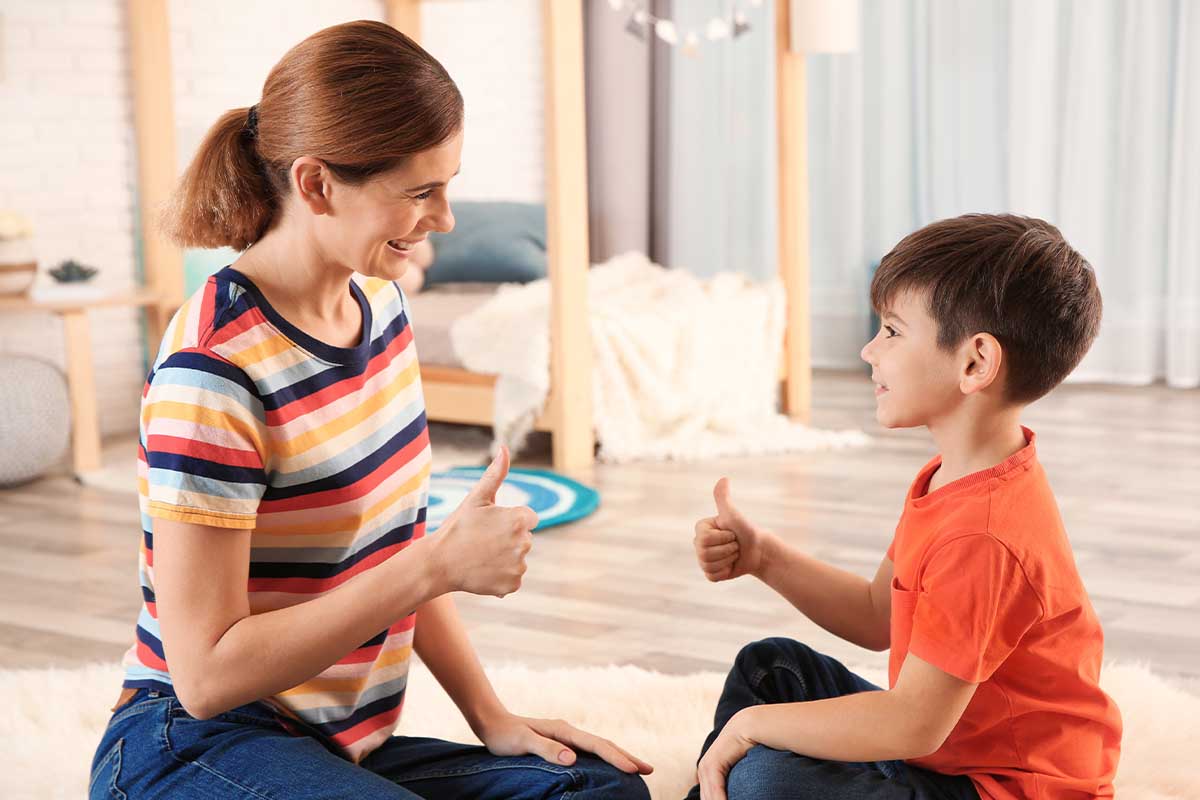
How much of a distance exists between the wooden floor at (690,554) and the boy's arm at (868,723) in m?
0.97

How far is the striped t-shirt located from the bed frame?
2290mm

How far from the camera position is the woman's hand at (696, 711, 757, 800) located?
4.49 ft

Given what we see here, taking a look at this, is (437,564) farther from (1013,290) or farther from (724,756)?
(1013,290)

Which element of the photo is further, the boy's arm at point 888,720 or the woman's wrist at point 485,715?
the woman's wrist at point 485,715

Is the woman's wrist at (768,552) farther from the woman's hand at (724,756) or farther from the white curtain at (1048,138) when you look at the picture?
the white curtain at (1048,138)

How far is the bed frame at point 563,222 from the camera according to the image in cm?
376

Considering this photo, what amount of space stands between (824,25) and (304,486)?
3.52m

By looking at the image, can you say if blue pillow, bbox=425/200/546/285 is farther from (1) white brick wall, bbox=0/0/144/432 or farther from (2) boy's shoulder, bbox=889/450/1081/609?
(2) boy's shoulder, bbox=889/450/1081/609

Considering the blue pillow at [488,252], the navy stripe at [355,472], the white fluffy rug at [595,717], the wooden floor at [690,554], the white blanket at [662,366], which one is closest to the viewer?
the navy stripe at [355,472]

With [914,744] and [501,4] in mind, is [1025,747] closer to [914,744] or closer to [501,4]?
[914,744]

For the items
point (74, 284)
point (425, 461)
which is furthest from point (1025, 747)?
point (74, 284)

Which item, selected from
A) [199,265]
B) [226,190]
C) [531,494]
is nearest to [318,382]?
[226,190]

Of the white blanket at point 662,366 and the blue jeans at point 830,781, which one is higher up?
the blue jeans at point 830,781

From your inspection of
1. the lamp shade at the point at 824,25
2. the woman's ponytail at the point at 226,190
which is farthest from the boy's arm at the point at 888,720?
the lamp shade at the point at 824,25
